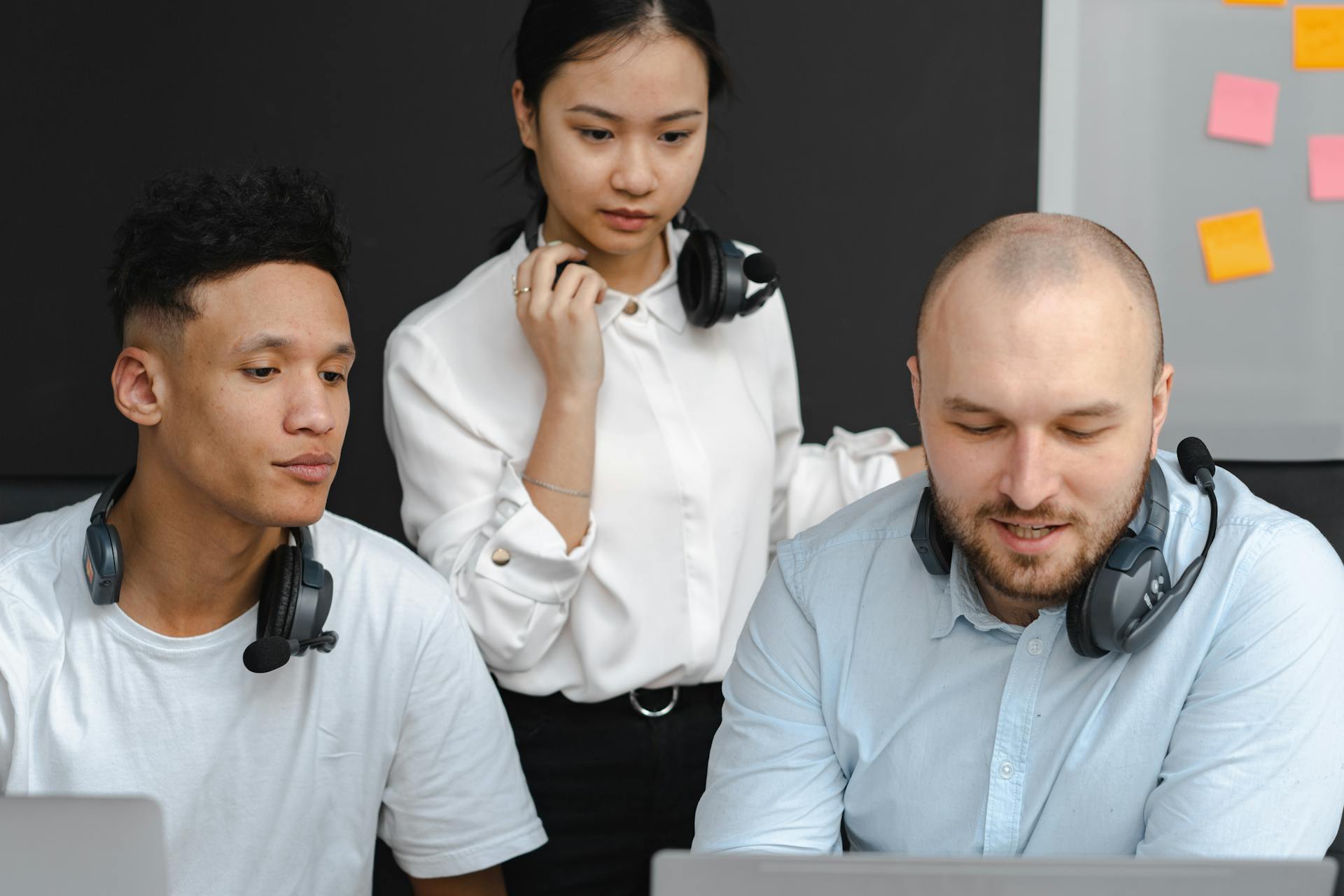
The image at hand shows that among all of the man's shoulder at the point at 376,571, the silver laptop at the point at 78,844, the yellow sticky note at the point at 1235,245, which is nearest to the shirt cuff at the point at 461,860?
the man's shoulder at the point at 376,571

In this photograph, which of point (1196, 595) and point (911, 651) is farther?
point (911, 651)

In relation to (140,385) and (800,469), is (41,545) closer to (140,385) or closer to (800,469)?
(140,385)

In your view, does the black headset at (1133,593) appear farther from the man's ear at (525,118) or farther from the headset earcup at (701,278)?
the man's ear at (525,118)

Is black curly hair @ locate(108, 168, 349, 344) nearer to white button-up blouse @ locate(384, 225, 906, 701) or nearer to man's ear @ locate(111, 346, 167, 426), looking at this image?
man's ear @ locate(111, 346, 167, 426)

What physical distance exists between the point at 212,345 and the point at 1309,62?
229 centimetres

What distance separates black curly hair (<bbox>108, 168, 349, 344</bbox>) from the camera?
164cm

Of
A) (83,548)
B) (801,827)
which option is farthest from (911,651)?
(83,548)

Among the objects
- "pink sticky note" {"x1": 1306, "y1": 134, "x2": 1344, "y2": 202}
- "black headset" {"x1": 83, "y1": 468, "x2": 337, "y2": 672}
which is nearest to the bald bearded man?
"black headset" {"x1": 83, "y1": 468, "x2": 337, "y2": 672}

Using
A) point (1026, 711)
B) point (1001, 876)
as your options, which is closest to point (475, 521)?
point (1026, 711)

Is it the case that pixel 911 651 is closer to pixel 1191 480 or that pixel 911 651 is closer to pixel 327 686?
pixel 1191 480

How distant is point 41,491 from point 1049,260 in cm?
129

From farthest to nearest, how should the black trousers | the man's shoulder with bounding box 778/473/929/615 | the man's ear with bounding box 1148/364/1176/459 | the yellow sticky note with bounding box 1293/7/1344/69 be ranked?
the yellow sticky note with bounding box 1293/7/1344/69
the black trousers
the man's shoulder with bounding box 778/473/929/615
the man's ear with bounding box 1148/364/1176/459

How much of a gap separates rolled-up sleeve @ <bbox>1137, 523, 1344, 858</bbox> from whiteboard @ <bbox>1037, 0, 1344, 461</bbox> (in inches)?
63.5

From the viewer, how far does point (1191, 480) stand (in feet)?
4.85
